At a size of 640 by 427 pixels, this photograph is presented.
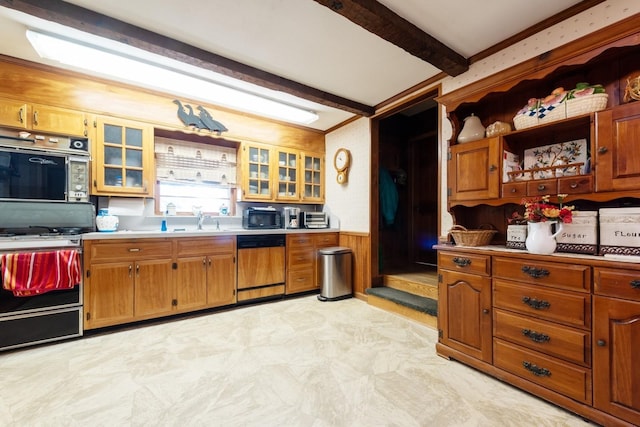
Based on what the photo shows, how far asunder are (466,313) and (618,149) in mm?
1372

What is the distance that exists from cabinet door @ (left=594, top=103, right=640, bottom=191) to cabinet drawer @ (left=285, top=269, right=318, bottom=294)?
3.13 metres

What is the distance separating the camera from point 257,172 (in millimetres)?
3906

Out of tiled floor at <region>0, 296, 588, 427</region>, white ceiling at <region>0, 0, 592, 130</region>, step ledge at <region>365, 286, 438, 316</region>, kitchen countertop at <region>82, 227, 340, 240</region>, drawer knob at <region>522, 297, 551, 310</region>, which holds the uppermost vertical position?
white ceiling at <region>0, 0, 592, 130</region>

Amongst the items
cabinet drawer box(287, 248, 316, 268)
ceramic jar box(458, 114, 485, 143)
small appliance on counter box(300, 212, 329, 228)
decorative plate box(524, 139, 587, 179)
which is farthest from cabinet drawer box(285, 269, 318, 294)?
decorative plate box(524, 139, 587, 179)

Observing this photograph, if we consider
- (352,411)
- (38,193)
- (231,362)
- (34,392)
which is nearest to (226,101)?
(38,193)

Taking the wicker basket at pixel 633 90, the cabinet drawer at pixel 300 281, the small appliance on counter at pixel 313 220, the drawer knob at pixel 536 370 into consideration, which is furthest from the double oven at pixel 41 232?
the wicker basket at pixel 633 90

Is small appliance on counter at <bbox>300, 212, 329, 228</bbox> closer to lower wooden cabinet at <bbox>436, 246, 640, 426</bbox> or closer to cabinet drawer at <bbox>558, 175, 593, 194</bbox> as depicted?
lower wooden cabinet at <bbox>436, 246, 640, 426</bbox>

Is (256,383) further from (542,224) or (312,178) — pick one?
(312,178)

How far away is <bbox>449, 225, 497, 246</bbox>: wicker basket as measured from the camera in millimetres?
2092

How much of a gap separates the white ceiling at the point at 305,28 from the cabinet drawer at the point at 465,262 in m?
1.76

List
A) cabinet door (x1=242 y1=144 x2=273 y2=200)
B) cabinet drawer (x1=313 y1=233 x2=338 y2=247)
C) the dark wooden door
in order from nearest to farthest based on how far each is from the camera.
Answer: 1. cabinet door (x1=242 y1=144 x2=273 y2=200)
2. cabinet drawer (x1=313 y1=233 x2=338 y2=247)
3. the dark wooden door

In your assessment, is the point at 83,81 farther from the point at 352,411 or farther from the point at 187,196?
the point at 352,411

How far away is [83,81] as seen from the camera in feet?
9.10

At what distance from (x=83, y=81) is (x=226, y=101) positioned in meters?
1.42
